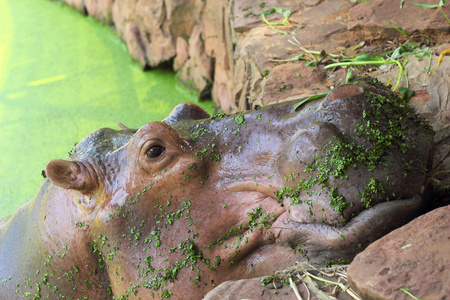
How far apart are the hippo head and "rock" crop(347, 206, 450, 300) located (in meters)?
0.21

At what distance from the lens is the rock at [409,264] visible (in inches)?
55.7

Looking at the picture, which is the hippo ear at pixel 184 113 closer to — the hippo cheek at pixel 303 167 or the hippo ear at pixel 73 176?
Answer: the hippo ear at pixel 73 176

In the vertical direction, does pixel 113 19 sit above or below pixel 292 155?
below

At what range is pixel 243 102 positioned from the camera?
157 inches

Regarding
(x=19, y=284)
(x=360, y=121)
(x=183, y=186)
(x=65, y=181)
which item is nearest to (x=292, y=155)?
(x=360, y=121)

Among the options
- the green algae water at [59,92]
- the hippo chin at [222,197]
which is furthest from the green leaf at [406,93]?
the green algae water at [59,92]

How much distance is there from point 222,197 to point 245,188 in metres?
0.12

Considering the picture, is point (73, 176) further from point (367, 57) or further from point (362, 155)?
point (367, 57)

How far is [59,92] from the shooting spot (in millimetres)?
7324

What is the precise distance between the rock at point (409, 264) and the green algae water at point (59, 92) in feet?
15.2

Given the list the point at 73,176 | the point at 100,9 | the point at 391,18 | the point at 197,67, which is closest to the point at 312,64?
the point at 391,18

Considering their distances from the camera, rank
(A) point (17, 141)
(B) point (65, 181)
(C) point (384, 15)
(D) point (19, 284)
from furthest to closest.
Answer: (A) point (17, 141), (C) point (384, 15), (D) point (19, 284), (B) point (65, 181)

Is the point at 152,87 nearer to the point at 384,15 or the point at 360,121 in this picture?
the point at 384,15

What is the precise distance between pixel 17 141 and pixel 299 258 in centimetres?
529
